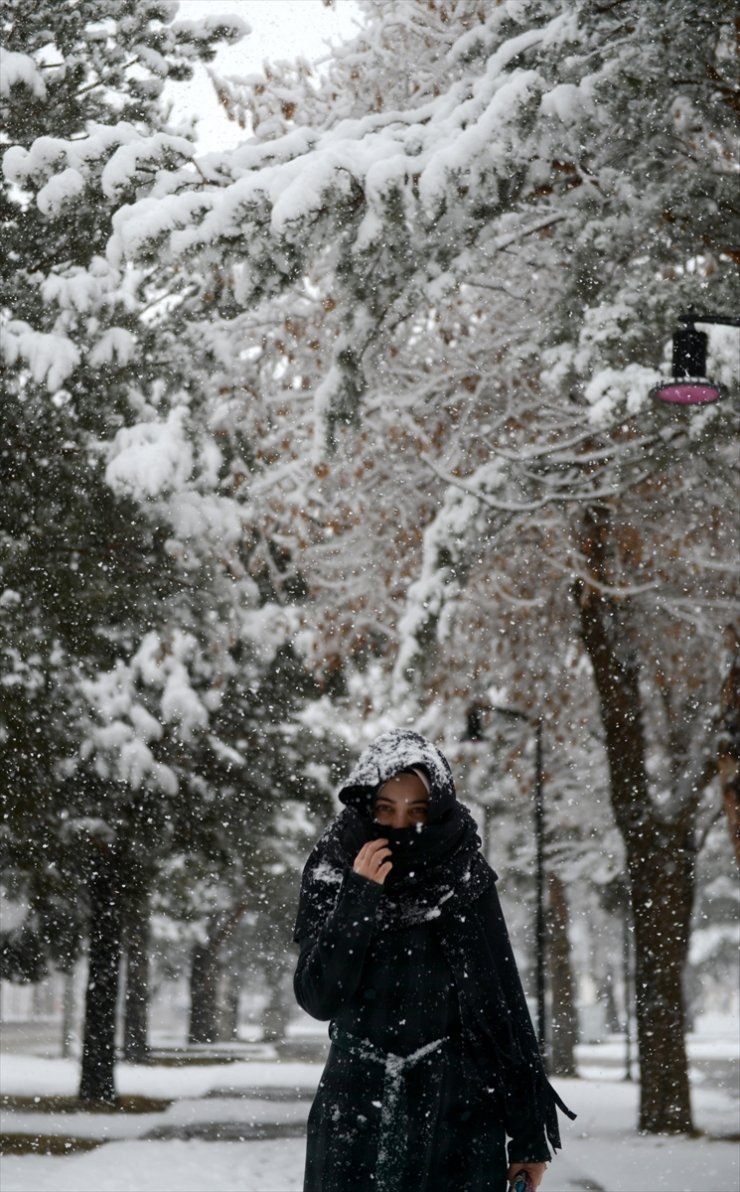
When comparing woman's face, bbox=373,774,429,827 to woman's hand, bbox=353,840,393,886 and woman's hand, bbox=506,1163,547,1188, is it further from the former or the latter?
woman's hand, bbox=506,1163,547,1188

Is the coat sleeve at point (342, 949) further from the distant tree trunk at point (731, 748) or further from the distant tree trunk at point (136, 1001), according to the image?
the distant tree trunk at point (136, 1001)

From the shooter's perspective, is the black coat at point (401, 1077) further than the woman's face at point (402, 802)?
No

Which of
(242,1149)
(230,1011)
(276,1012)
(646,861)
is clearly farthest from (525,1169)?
(276,1012)

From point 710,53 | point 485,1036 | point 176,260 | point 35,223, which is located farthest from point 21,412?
point 485,1036

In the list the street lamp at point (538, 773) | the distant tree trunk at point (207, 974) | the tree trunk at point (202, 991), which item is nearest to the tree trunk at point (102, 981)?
the street lamp at point (538, 773)

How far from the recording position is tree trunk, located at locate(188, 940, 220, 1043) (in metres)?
34.0

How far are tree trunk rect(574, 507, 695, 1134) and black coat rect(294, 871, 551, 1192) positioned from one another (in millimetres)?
10398

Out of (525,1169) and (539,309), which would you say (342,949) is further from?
(539,309)

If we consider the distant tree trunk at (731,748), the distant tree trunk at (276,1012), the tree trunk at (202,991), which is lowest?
the distant tree trunk at (276,1012)

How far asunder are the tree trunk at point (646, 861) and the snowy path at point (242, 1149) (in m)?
0.69

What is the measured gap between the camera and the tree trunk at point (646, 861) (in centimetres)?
1388

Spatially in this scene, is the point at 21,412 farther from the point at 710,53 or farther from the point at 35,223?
the point at 710,53

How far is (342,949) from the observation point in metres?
3.37

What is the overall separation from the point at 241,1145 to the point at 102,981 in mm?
4620
